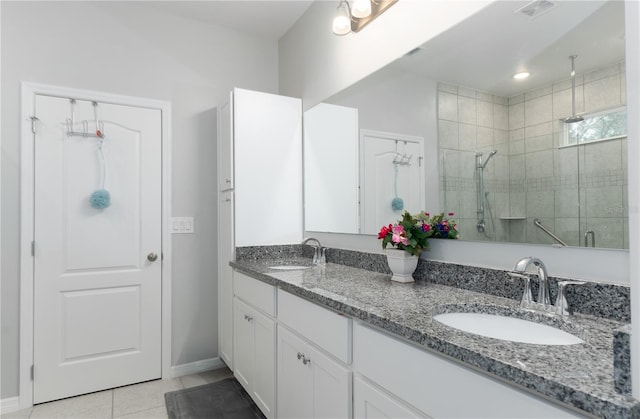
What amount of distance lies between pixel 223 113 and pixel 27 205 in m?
1.39

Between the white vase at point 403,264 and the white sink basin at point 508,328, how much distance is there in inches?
16.9

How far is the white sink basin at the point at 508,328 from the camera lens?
3.33 feet

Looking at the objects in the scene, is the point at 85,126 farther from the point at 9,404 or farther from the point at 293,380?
the point at 293,380

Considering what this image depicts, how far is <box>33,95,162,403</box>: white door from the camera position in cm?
236

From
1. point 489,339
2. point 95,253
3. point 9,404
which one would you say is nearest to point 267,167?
point 95,253

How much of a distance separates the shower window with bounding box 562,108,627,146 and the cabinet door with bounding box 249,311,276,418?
1479mm

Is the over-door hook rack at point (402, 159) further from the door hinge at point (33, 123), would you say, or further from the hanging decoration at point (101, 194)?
the door hinge at point (33, 123)

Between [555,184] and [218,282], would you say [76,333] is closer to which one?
[218,282]

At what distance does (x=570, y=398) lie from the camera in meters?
0.63

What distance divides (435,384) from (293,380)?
0.88 metres

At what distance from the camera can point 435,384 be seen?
919 mm

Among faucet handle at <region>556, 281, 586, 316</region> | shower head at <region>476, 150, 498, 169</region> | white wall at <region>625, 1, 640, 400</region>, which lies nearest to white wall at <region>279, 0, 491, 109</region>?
shower head at <region>476, 150, 498, 169</region>

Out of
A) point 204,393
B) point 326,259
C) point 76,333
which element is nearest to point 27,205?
point 76,333

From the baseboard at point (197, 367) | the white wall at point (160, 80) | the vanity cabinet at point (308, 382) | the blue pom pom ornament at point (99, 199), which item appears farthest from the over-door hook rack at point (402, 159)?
the baseboard at point (197, 367)
